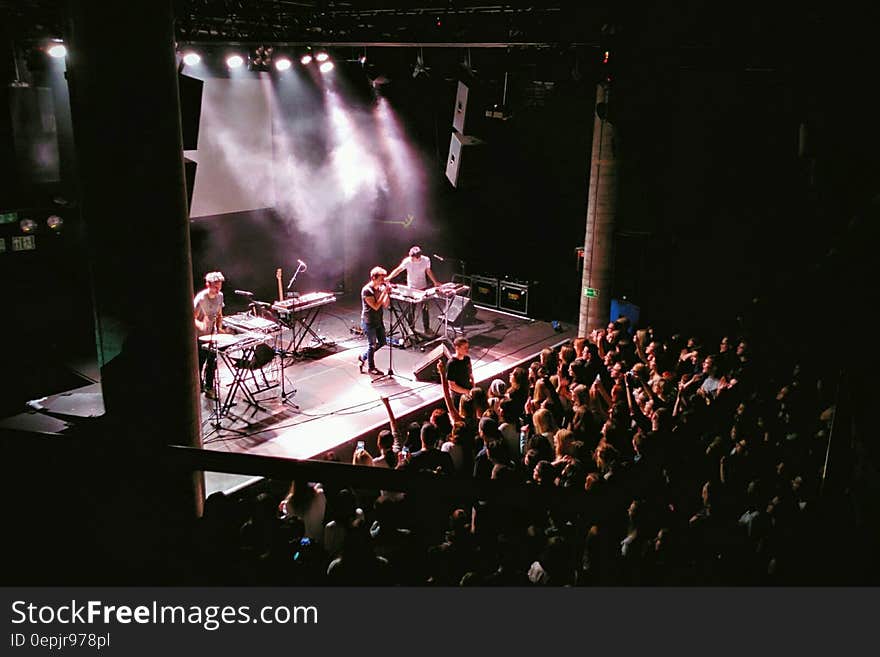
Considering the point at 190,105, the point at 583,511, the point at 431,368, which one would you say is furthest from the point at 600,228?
the point at 583,511

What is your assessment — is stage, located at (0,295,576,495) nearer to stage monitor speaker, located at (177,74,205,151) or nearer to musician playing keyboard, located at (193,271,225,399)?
musician playing keyboard, located at (193,271,225,399)

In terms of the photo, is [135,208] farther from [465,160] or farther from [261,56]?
[261,56]

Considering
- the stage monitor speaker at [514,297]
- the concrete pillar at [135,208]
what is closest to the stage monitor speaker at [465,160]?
the stage monitor speaker at [514,297]

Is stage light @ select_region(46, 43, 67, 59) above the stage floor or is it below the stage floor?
above

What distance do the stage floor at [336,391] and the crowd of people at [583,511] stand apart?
7.34 feet

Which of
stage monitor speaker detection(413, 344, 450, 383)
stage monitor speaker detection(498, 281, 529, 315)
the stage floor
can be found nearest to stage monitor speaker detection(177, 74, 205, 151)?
the stage floor

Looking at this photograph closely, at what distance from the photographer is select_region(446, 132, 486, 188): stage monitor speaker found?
9070 mm

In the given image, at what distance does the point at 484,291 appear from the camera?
1273cm

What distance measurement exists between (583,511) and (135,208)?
8.04 ft

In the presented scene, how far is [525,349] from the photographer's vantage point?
1056 centimetres

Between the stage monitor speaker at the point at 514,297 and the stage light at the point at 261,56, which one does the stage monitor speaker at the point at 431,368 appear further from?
the stage light at the point at 261,56

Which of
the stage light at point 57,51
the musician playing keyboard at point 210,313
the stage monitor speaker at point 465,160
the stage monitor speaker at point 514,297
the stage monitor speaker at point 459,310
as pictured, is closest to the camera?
the musician playing keyboard at point 210,313

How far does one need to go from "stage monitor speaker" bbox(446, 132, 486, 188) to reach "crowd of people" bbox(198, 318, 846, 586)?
4561 millimetres

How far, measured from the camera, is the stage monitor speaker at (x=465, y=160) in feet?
29.8
